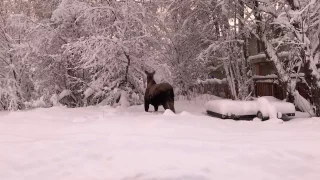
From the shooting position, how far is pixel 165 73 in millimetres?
12352

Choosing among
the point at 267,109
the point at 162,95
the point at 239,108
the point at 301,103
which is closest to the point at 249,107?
the point at 239,108

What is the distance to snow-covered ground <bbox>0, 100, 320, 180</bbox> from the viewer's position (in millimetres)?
3605

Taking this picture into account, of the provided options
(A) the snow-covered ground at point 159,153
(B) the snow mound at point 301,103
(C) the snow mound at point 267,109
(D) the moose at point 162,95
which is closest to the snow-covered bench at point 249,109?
(C) the snow mound at point 267,109

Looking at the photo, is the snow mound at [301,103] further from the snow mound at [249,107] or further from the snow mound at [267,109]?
the snow mound at [267,109]

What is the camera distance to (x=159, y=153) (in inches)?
166

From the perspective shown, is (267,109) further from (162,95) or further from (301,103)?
(162,95)

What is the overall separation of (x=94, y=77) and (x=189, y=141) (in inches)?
309

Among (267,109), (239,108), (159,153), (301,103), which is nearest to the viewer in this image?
(159,153)

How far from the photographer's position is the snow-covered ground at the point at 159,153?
142 inches

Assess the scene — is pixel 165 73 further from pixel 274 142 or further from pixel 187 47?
pixel 274 142

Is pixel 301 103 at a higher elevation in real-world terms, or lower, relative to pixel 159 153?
higher

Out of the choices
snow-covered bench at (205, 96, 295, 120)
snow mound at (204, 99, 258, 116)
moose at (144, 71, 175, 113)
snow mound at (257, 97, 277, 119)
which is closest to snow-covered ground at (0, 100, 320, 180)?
snow mound at (257, 97, 277, 119)

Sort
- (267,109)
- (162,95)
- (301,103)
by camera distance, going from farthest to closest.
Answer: (301,103) → (162,95) → (267,109)

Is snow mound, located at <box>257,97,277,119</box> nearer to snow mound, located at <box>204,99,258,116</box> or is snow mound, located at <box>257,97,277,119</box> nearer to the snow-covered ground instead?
snow mound, located at <box>204,99,258,116</box>
